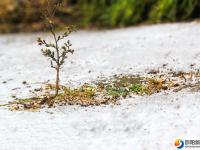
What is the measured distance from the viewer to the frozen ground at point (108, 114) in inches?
178

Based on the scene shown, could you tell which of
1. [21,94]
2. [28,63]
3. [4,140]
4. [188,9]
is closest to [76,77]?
[21,94]

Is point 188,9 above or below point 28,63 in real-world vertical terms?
Result: above

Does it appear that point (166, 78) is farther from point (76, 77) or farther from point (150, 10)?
point (150, 10)

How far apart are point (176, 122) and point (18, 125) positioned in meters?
1.36

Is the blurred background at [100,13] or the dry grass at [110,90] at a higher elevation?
the blurred background at [100,13]

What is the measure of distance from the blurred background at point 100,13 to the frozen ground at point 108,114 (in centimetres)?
185

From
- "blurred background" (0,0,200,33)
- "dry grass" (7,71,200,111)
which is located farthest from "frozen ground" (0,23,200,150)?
"blurred background" (0,0,200,33)

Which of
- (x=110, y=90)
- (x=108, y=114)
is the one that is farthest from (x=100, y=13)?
(x=108, y=114)

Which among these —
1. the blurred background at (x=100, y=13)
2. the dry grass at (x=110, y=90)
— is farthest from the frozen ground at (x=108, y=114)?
the blurred background at (x=100, y=13)

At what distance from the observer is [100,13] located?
34.2ft

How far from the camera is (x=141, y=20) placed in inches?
384

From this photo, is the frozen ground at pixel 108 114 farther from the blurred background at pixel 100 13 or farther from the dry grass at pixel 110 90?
the blurred background at pixel 100 13

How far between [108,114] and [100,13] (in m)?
5.62

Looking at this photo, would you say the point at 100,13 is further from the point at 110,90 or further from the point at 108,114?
the point at 108,114
